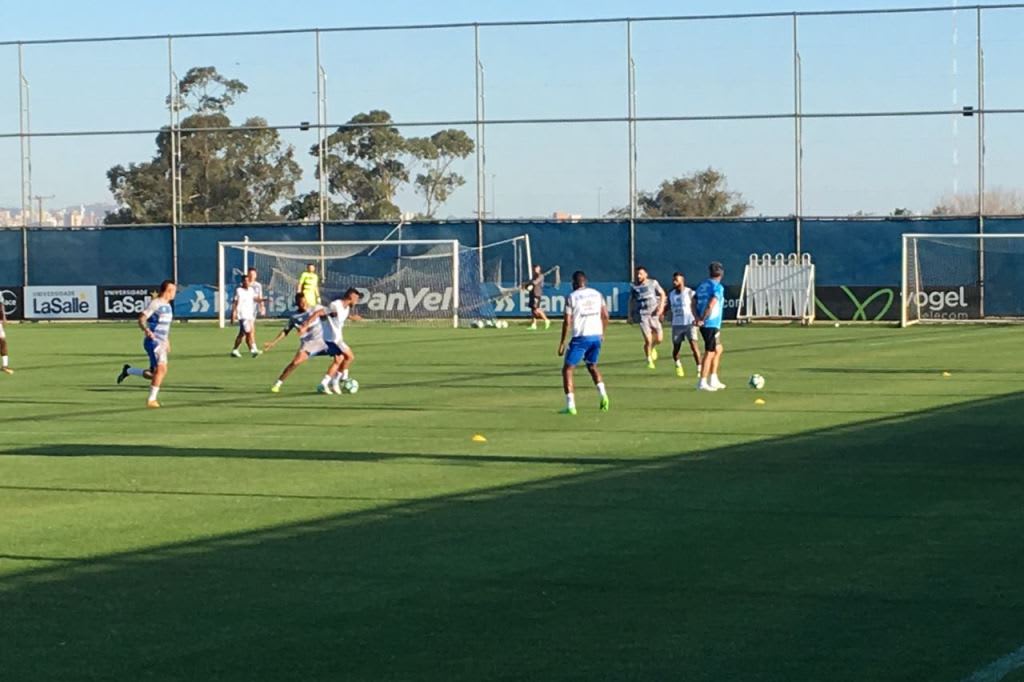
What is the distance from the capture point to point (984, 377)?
28156mm

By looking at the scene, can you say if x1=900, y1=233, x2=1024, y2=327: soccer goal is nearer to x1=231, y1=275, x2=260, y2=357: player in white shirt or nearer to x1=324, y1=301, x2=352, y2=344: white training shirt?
x1=231, y1=275, x2=260, y2=357: player in white shirt

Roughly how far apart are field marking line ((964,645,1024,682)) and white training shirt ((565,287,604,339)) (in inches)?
564

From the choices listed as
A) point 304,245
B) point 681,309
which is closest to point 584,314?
point 681,309

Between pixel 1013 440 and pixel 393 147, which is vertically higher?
pixel 393 147

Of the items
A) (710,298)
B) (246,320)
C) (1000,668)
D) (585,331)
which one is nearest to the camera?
(1000,668)

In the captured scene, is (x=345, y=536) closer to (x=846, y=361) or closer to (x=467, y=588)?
(x=467, y=588)

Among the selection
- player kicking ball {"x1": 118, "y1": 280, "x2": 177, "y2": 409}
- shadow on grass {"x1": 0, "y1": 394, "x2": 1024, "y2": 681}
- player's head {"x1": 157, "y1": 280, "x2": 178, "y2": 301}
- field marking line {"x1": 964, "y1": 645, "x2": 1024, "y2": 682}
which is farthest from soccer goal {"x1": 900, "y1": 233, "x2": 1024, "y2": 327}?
field marking line {"x1": 964, "y1": 645, "x2": 1024, "y2": 682}

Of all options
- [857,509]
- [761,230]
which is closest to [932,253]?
[761,230]

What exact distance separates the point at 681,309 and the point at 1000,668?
21.6 meters

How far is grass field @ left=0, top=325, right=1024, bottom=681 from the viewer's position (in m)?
8.27

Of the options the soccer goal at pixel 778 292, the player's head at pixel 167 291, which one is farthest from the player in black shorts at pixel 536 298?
the player's head at pixel 167 291

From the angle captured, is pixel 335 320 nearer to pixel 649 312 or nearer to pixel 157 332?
pixel 157 332

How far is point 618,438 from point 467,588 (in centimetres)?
874

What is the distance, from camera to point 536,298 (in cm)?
5131
